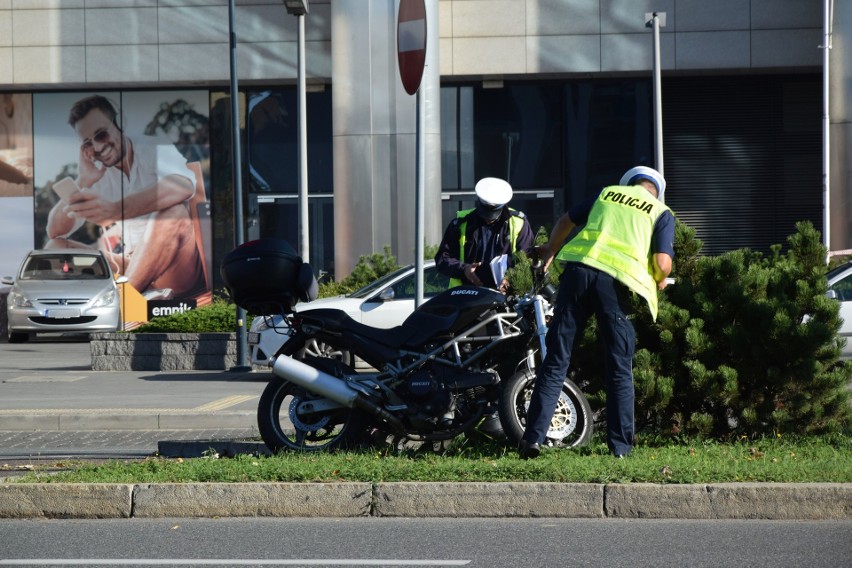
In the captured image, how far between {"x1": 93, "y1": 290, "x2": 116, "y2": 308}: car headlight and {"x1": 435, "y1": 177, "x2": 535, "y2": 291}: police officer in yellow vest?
1487 cm

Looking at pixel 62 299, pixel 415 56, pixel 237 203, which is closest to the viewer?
pixel 415 56

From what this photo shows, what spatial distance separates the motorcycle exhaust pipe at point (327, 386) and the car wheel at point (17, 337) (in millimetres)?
16949

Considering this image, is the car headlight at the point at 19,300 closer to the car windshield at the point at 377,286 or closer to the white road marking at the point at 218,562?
the car windshield at the point at 377,286

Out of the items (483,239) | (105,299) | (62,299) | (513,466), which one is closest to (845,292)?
(483,239)

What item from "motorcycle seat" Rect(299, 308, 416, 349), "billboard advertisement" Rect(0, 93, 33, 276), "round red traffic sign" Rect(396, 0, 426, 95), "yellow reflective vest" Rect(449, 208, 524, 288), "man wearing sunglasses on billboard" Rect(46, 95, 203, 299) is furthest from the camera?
"billboard advertisement" Rect(0, 93, 33, 276)

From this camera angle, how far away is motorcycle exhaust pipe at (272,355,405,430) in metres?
7.83

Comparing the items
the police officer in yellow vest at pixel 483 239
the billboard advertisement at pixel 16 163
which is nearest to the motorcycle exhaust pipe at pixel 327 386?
the police officer in yellow vest at pixel 483 239

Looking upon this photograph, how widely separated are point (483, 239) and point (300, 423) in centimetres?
182

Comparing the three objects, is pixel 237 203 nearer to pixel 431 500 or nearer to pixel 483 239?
pixel 483 239

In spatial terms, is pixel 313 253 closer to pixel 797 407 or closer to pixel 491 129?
pixel 491 129

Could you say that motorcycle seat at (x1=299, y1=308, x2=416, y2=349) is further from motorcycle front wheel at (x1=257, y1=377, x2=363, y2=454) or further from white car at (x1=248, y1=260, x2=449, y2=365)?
white car at (x1=248, y1=260, x2=449, y2=365)

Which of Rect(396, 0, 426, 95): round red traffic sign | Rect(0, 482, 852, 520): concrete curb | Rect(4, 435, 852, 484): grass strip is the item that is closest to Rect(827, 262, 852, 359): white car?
Rect(396, 0, 426, 95): round red traffic sign

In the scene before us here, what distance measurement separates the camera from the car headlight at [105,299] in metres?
22.6

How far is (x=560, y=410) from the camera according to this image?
7691 mm
